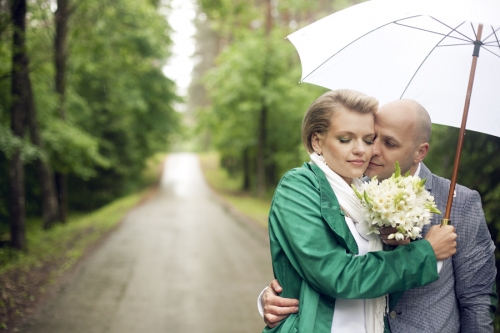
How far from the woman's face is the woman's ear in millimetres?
54

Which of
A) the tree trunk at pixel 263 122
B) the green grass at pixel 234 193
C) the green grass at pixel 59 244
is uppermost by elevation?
the tree trunk at pixel 263 122

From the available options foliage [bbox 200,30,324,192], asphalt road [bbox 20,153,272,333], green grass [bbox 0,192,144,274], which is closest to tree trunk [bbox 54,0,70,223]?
green grass [bbox 0,192,144,274]

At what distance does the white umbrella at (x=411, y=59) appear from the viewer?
2.48 metres

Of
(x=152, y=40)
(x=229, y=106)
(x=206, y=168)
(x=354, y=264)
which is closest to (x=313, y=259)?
(x=354, y=264)

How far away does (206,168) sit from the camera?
47625 millimetres

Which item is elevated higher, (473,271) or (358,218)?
(358,218)

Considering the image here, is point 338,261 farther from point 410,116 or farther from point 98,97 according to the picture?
point 98,97

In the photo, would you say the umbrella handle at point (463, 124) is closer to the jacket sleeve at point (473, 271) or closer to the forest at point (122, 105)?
the jacket sleeve at point (473, 271)

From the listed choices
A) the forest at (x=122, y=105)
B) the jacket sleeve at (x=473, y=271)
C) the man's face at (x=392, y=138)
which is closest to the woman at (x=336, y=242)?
the man's face at (x=392, y=138)

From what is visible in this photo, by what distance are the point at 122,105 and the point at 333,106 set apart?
24.9 metres

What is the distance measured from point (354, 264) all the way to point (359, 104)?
2.28ft

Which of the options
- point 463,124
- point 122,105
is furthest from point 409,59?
point 122,105

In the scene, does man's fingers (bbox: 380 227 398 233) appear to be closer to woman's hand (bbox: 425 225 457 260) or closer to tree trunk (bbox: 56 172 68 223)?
woman's hand (bbox: 425 225 457 260)

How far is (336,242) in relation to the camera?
1.92 metres
